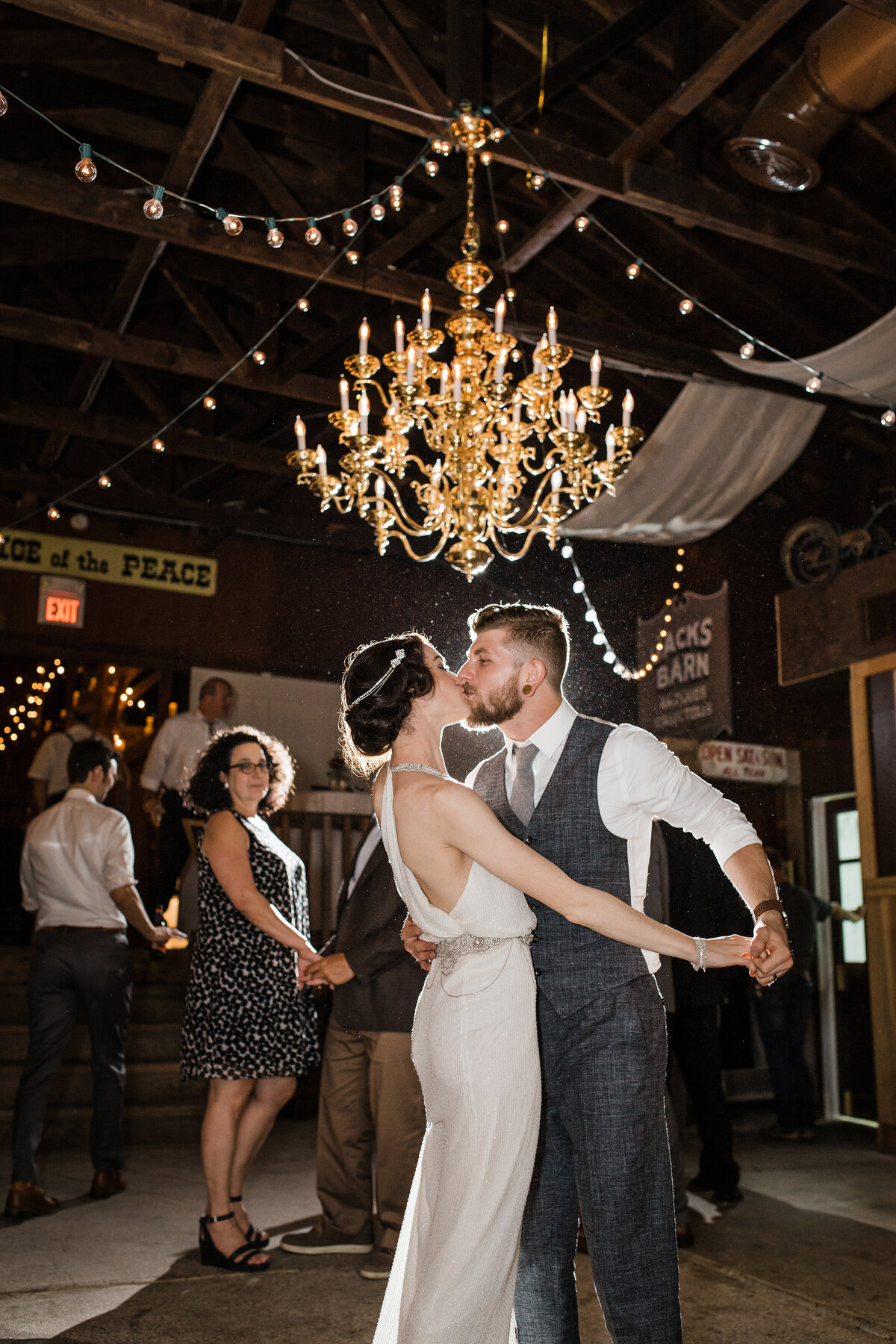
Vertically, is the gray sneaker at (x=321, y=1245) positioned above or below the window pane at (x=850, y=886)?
below

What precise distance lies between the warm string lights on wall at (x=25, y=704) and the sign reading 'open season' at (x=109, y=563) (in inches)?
93.7

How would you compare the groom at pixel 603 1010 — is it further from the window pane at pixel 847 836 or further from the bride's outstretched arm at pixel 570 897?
the window pane at pixel 847 836

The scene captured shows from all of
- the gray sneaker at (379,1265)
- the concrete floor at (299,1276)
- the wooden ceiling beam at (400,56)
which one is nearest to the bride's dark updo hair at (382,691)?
the concrete floor at (299,1276)

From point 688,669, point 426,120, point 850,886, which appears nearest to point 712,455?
point 426,120

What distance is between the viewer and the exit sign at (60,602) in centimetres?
787

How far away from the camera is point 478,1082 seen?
5.66ft

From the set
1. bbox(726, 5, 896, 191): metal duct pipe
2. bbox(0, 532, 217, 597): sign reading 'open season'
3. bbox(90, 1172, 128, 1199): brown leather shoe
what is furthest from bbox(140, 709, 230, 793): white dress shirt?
bbox(726, 5, 896, 191): metal duct pipe

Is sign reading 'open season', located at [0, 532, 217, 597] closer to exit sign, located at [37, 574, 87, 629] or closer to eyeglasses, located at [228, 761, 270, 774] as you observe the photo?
exit sign, located at [37, 574, 87, 629]

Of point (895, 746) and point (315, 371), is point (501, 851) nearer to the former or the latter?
point (895, 746)

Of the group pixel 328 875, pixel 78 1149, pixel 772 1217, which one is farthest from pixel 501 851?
pixel 328 875

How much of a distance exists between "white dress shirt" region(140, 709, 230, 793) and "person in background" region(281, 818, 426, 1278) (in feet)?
12.1

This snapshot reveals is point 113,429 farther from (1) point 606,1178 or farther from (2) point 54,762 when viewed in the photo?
(1) point 606,1178

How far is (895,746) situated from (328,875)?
3503 mm

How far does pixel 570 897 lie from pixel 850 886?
18.3 feet
